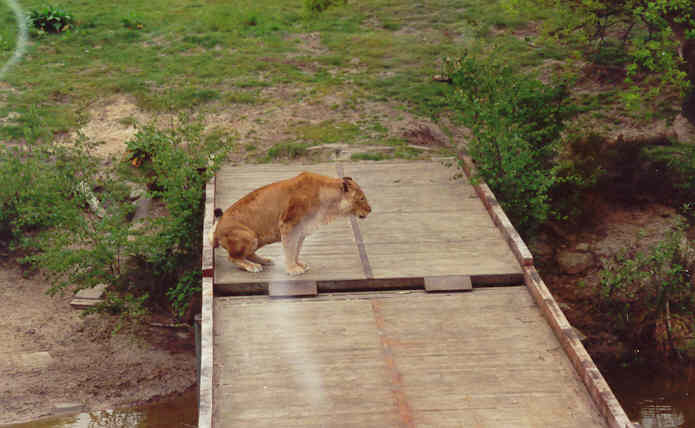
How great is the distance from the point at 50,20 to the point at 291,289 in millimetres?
15423

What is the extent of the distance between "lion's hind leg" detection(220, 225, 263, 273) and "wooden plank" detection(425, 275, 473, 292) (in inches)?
81.6

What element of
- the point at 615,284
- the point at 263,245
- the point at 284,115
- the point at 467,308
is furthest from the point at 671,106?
the point at 263,245

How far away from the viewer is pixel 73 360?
11.8 metres

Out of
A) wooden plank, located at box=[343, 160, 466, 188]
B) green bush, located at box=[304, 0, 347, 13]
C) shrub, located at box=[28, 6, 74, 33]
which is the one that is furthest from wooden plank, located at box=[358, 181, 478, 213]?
shrub, located at box=[28, 6, 74, 33]

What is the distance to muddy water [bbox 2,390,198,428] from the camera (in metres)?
10.8

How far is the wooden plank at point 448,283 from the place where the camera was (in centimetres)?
990

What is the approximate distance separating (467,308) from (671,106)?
963cm

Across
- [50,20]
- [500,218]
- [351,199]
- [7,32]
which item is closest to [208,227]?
[351,199]

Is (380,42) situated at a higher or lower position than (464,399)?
higher

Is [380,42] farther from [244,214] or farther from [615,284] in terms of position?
[244,214]

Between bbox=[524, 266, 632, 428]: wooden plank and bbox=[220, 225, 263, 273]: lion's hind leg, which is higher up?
bbox=[220, 225, 263, 273]: lion's hind leg

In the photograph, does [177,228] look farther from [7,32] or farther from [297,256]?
[7,32]

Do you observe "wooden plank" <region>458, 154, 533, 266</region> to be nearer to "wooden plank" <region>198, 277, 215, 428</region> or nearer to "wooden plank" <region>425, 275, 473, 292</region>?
"wooden plank" <region>425, 275, 473, 292</region>

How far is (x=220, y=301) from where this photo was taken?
965 cm
